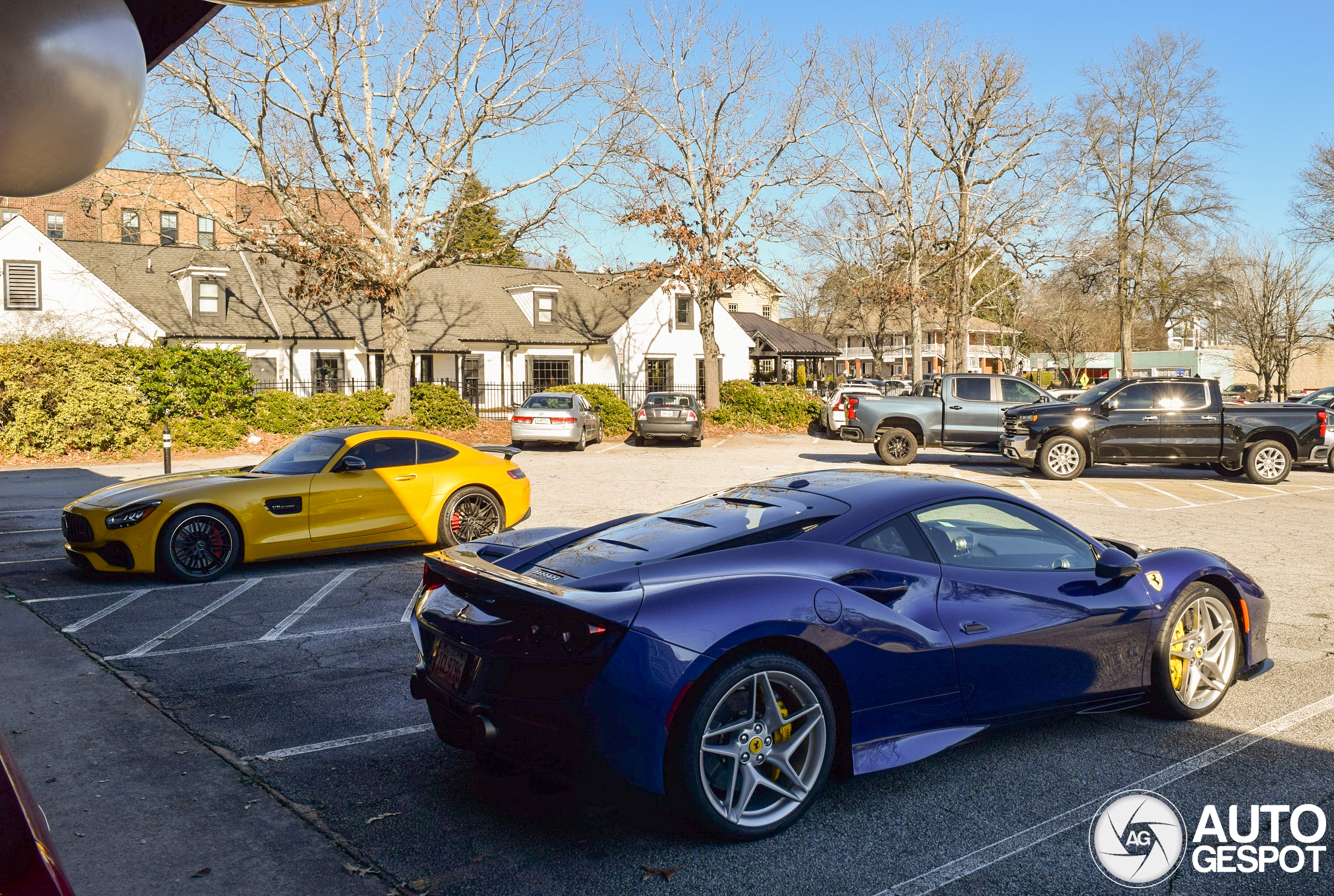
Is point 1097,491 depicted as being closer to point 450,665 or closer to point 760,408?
point 450,665

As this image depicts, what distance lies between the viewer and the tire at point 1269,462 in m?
17.4

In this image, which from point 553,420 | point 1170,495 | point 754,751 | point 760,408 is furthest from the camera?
point 760,408

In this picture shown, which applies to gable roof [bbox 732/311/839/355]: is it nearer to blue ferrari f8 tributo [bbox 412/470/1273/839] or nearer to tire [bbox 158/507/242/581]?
tire [bbox 158/507/242/581]

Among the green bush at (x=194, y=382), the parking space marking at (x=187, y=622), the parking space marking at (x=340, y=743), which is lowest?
the parking space marking at (x=340, y=743)

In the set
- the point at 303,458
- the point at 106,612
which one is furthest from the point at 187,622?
the point at 303,458

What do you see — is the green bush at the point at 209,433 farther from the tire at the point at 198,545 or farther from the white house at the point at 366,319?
the tire at the point at 198,545

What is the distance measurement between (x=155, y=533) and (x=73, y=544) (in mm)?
836

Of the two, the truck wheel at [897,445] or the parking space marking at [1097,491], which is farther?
the truck wheel at [897,445]

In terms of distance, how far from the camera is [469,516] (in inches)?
410

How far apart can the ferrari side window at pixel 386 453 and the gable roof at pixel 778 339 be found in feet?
138

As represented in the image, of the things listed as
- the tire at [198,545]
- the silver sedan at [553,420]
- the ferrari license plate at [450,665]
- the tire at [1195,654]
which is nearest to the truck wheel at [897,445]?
the silver sedan at [553,420]

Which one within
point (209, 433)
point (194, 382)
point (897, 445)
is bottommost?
point (897, 445)

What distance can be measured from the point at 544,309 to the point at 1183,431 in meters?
30.4

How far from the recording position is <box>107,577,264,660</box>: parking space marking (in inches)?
253
